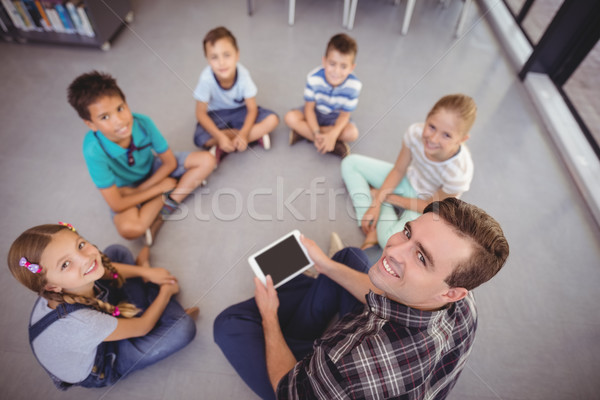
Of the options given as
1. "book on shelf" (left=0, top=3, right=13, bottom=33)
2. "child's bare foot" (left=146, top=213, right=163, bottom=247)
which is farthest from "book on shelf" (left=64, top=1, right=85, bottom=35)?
"child's bare foot" (left=146, top=213, right=163, bottom=247)

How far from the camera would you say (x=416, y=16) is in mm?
2988

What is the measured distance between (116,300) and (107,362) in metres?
0.22

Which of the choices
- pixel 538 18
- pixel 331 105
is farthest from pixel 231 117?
pixel 538 18

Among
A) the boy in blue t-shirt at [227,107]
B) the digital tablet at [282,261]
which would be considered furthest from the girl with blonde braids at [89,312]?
the boy in blue t-shirt at [227,107]

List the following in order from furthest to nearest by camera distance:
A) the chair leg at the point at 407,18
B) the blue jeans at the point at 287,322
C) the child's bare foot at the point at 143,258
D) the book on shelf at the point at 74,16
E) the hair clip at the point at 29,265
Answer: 1. the chair leg at the point at 407,18
2. the book on shelf at the point at 74,16
3. the child's bare foot at the point at 143,258
4. the blue jeans at the point at 287,322
5. the hair clip at the point at 29,265

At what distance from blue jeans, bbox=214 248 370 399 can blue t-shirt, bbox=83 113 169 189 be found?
802 millimetres

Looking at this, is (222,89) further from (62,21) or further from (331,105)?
(62,21)

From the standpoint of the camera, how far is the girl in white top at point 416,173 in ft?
4.47

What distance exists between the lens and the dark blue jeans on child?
1.22m

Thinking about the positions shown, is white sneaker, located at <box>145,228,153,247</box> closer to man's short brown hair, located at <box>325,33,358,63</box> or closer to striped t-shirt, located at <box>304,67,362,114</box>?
striped t-shirt, located at <box>304,67,362,114</box>

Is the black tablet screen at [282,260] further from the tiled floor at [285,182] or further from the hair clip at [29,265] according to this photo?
the hair clip at [29,265]

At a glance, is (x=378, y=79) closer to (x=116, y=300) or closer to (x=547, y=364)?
(x=547, y=364)

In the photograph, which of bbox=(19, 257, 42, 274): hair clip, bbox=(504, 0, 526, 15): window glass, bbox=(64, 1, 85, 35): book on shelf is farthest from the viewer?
bbox=(504, 0, 526, 15): window glass

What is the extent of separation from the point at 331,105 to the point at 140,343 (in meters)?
1.50
